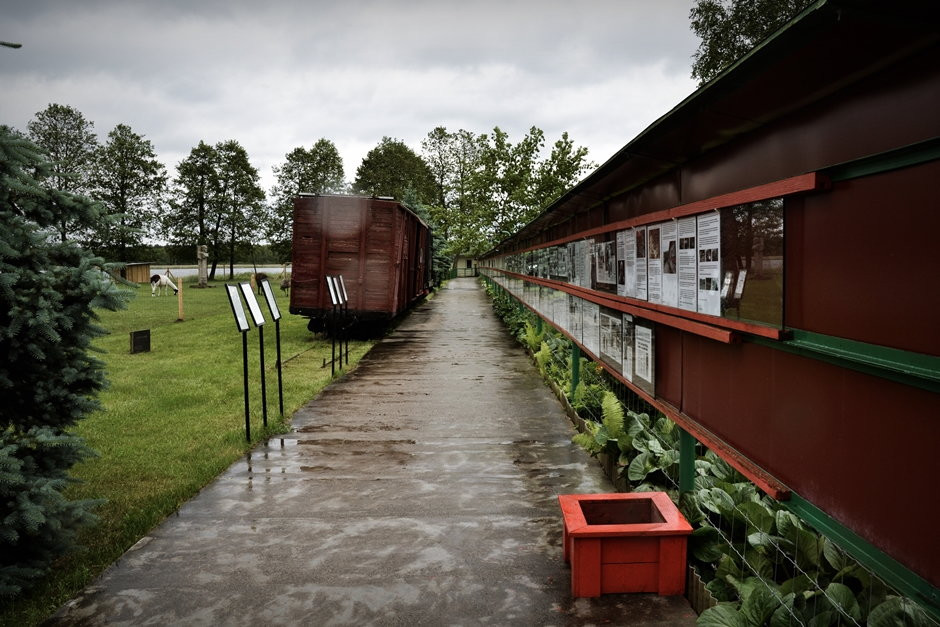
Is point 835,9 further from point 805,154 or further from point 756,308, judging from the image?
point 756,308

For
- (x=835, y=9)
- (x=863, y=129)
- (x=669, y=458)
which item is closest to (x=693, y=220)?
(x=863, y=129)

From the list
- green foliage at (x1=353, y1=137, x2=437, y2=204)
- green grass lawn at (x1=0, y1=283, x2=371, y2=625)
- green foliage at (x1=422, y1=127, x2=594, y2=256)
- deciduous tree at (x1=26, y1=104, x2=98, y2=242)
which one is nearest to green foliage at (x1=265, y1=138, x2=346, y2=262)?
green foliage at (x1=353, y1=137, x2=437, y2=204)

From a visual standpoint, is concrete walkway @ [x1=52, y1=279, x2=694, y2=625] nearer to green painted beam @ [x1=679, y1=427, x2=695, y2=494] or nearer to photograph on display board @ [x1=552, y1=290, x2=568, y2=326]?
green painted beam @ [x1=679, y1=427, x2=695, y2=494]

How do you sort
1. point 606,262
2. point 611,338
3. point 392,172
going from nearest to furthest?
point 611,338
point 606,262
point 392,172

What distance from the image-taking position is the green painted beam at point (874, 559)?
5.51ft

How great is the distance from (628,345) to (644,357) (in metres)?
0.33

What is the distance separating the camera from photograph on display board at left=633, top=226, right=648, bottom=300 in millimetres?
3910

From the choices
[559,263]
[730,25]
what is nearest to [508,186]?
[730,25]

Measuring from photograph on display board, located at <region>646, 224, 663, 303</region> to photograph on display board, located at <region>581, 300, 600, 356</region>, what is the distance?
1464 mm

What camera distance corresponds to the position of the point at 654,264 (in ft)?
12.1

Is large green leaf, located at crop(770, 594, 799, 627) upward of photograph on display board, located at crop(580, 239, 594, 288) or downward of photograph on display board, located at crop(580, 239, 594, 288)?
downward

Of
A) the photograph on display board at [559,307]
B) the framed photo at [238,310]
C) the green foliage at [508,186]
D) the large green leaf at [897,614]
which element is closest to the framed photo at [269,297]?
the framed photo at [238,310]

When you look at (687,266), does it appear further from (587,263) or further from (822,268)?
(587,263)

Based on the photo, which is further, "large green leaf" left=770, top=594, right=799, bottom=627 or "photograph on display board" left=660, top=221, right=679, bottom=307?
"photograph on display board" left=660, top=221, right=679, bottom=307
